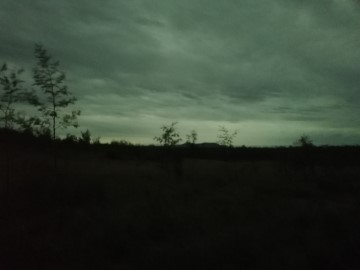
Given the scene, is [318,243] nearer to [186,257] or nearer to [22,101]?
[186,257]

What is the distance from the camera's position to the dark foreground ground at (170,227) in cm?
1232

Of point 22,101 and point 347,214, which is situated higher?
point 22,101

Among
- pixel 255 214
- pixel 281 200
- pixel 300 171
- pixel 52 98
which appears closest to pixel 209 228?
pixel 255 214

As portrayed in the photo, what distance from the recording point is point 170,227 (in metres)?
17.2

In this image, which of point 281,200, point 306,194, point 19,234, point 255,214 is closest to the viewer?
point 19,234

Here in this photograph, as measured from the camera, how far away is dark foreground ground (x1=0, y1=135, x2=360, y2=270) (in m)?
12.3

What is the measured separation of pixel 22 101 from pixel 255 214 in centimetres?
1218

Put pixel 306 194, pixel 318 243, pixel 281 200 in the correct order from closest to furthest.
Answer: pixel 318 243, pixel 281 200, pixel 306 194

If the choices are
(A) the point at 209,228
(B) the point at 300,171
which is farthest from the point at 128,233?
(B) the point at 300,171

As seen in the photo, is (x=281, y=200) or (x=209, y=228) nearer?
(x=209, y=228)

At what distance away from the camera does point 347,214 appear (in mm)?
18562

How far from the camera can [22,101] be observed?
83.4 ft

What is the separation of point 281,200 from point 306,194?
482 centimetres

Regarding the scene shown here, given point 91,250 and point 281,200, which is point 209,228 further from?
point 281,200
